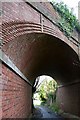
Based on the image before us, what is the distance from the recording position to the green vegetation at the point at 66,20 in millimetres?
10844

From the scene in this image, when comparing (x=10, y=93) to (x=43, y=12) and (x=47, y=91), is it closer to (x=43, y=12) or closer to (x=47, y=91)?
(x=43, y=12)

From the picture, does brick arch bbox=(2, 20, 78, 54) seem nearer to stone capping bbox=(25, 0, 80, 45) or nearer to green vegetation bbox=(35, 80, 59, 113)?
stone capping bbox=(25, 0, 80, 45)

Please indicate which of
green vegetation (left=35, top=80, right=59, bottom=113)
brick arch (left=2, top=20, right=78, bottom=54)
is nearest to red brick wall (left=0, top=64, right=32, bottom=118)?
brick arch (left=2, top=20, right=78, bottom=54)

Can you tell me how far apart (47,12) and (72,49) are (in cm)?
250

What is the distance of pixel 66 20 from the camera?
11336 millimetres

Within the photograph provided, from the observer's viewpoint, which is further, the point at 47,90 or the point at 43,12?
the point at 47,90

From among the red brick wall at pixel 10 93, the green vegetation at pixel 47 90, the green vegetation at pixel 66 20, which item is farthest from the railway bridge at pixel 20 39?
the green vegetation at pixel 47 90

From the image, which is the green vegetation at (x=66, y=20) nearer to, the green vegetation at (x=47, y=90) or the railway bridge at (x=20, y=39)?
the railway bridge at (x=20, y=39)

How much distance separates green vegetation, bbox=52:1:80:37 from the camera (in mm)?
10844

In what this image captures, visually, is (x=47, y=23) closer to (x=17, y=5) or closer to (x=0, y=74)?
(x=17, y=5)

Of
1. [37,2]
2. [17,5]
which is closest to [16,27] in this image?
[17,5]

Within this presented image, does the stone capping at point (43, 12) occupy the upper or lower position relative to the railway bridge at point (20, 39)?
upper

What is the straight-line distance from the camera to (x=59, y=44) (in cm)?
1145

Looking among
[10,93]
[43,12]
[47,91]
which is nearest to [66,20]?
[43,12]
